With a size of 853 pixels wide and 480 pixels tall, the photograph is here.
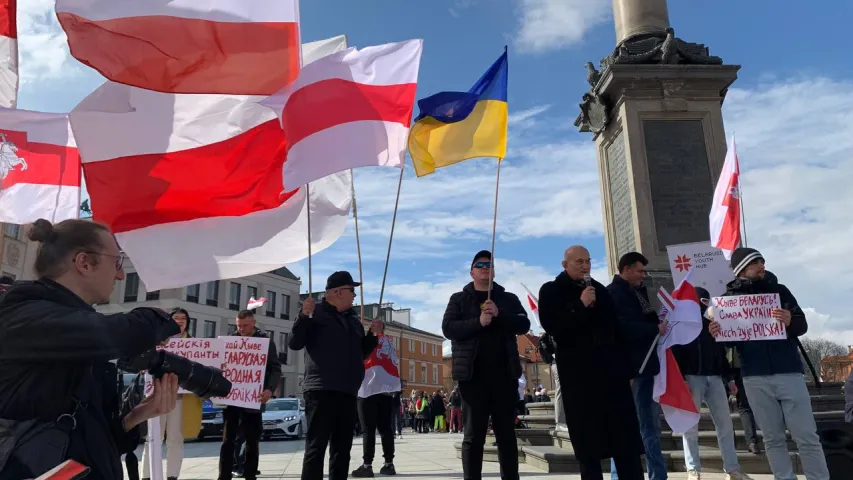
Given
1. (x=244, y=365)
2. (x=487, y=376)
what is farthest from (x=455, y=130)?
(x=244, y=365)

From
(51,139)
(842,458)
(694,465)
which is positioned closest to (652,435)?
(694,465)

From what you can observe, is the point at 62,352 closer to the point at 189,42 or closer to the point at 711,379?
the point at 189,42

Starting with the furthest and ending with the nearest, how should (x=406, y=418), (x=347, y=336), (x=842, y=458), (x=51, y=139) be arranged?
1. (x=406, y=418)
2. (x=51, y=139)
3. (x=347, y=336)
4. (x=842, y=458)

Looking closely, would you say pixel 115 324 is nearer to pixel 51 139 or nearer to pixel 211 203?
pixel 211 203

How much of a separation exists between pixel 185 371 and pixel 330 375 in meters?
2.75

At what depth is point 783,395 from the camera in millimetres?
5164

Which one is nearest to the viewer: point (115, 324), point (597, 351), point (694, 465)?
point (115, 324)

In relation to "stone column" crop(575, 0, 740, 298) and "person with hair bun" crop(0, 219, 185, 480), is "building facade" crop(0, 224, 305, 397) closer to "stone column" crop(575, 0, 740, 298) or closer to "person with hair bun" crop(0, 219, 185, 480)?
"stone column" crop(575, 0, 740, 298)

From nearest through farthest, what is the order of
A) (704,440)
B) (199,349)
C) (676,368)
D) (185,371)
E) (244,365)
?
(185,371) < (676,368) < (199,349) < (244,365) < (704,440)

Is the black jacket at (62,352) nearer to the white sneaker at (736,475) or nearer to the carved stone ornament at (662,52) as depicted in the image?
the white sneaker at (736,475)

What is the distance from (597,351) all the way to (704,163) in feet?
21.5

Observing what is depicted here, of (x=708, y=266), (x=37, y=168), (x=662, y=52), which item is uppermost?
(x=662, y=52)

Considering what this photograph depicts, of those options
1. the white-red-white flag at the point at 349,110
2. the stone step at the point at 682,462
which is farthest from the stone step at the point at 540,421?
the white-red-white flag at the point at 349,110

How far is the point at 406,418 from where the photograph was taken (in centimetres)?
3888
